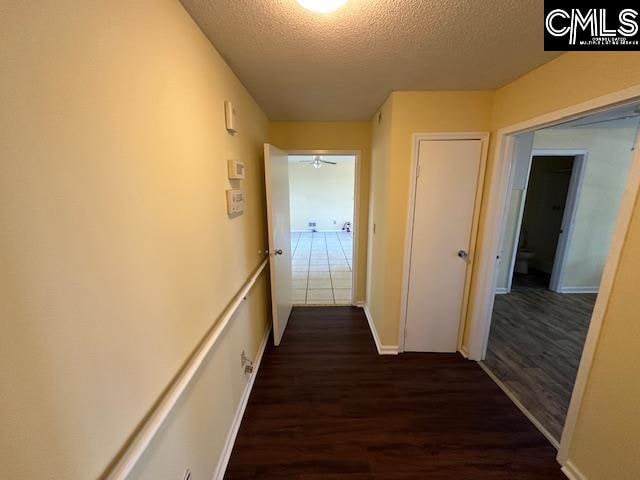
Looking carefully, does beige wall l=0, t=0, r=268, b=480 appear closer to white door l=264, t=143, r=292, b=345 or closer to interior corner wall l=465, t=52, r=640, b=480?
white door l=264, t=143, r=292, b=345

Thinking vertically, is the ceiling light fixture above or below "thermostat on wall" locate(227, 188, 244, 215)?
above

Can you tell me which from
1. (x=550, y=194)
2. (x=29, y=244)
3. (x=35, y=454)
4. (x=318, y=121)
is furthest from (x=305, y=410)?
(x=550, y=194)

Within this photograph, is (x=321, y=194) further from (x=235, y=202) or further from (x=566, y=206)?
(x=235, y=202)

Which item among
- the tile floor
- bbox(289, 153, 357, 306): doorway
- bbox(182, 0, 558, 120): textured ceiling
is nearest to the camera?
bbox(182, 0, 558, 120): textured ceiling

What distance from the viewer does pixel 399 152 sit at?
1992 millimetres

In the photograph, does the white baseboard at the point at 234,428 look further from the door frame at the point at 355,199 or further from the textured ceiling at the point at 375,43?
the textured ceiling at the point at 375,43

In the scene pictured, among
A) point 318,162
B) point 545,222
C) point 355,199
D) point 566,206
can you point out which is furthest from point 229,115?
point 545,222

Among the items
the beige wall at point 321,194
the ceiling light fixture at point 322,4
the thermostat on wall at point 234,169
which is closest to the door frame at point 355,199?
the thermostat on wall at point 234,169

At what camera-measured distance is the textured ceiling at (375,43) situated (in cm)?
104

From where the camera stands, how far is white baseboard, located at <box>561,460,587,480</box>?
1.28 m

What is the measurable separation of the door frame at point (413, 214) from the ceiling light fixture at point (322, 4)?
1233mm

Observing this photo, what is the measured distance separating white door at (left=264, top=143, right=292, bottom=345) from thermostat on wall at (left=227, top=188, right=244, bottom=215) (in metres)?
0.43

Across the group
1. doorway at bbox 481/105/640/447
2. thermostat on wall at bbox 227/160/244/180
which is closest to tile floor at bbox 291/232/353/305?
doorway at bbox 481/105/640/447

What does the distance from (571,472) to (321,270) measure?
11.5ft
